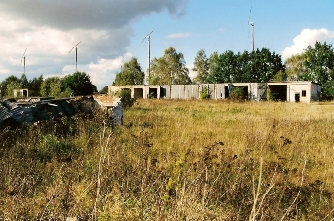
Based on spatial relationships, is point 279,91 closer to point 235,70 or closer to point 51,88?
point 235,70

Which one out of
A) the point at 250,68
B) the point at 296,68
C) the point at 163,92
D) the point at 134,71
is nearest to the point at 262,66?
the point at 250,68

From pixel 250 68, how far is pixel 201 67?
512 inches

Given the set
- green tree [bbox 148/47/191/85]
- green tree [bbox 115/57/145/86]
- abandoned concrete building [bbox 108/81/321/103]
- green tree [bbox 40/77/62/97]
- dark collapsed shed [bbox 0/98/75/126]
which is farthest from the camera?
green tree [bbox 115/57/145/86]

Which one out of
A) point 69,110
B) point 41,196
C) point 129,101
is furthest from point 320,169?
point 129,101

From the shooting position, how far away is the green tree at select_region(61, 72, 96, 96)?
95.5ft

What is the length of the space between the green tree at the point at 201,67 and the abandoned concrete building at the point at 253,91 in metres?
20.3

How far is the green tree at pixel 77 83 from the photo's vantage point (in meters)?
29.1

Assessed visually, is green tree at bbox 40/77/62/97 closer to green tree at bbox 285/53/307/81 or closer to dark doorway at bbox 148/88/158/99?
dark doorway at bbox 148/88/158/99

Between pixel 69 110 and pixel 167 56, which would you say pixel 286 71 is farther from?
pixel 69 110

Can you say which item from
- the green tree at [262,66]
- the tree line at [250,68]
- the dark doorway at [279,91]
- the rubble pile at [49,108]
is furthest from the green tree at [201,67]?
the rubble pile at [49,108]

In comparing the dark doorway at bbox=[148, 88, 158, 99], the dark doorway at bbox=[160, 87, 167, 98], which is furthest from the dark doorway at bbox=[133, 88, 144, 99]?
the dark doorway at bbox=[160, 87, 167, 98]

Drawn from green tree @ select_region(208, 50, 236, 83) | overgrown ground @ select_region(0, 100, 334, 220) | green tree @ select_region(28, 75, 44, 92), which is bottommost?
overgrown ground @ select_region(0, 100, 334, 220)

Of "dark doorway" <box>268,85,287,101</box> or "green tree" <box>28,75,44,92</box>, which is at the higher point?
"green tree" <box>28,75,44,92</box>

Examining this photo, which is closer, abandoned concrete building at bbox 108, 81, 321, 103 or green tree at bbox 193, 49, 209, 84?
abandoned concrete building at bbox 108, 81, 321, 103
